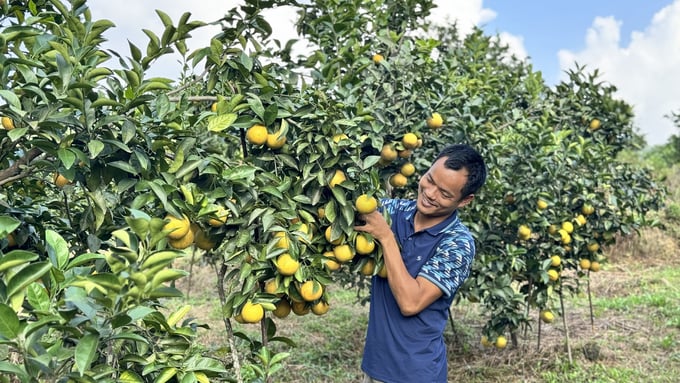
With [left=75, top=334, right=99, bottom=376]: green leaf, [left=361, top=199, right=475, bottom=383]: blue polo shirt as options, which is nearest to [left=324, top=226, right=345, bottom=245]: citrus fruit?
[left=361, top=199, right=475, bottom=383]: blue polo shirt

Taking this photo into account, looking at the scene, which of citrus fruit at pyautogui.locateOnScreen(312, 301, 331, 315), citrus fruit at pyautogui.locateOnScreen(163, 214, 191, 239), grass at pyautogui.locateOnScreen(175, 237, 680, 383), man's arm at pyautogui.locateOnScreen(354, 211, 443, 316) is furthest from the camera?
grass at pyautogui.locateOnScreen(175, 237, 680, 383)

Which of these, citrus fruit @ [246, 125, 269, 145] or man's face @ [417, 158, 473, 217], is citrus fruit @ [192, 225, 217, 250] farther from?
man's face @ [417, 158, 473, 217]

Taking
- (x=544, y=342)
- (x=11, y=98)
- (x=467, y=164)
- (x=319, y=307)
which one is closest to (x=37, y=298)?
(x=11, y=98)

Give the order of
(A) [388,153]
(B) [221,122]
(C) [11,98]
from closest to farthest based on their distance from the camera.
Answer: (C) [11,98]
(B) [221,122]
(A) [388,153]

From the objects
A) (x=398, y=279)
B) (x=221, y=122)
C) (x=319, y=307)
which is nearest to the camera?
(x=221, y=122)

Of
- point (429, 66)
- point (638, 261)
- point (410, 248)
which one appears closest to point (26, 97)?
point (410, 248)

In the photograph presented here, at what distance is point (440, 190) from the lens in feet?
5.84

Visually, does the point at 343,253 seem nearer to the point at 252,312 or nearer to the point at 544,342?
the point at 252,312

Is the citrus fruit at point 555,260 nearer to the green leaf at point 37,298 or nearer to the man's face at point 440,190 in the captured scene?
the man's face at point 440,190

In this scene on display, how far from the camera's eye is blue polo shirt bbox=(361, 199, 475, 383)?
5.84 ft

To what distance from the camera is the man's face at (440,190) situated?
175cm

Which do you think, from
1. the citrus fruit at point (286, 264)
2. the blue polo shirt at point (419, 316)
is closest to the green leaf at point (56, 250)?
the citrus fruit at point (286, 264)

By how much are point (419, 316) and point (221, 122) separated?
944 mm

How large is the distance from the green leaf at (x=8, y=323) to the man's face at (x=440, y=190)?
1.27 m
